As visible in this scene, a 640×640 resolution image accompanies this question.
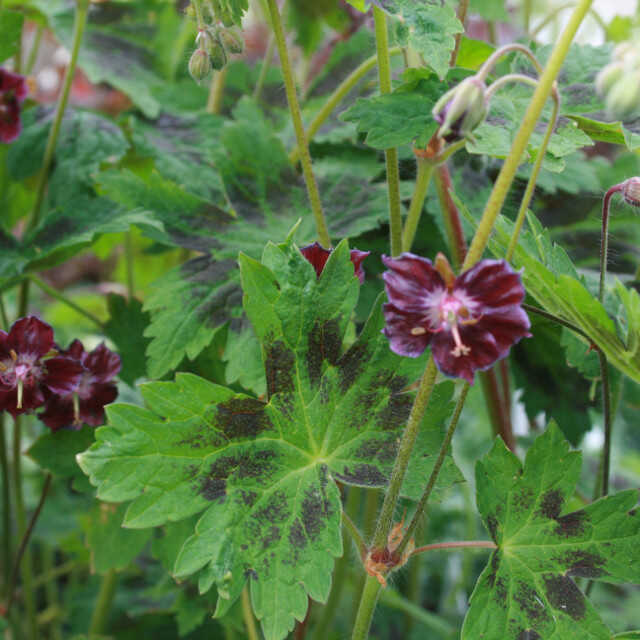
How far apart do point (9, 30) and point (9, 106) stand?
0.43 ft

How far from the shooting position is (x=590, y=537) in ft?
2.54

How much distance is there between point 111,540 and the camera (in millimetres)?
1107

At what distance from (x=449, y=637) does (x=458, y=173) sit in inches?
35.3

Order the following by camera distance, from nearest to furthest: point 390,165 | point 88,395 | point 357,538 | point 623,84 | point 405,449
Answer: point 623,84, point 405,449, point 357,538, point 390,165, point 88,395

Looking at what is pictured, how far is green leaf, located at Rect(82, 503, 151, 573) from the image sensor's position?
1.09 metres

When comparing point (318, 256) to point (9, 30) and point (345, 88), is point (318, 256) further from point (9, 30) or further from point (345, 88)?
point (9, 30)

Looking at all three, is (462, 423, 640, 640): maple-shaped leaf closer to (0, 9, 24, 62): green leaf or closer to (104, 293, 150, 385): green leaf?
(104, 293, 150, 385): green leaf

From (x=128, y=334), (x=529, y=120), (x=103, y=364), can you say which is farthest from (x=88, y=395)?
(x=529, y=120)

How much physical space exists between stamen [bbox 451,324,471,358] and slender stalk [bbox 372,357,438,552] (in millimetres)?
35

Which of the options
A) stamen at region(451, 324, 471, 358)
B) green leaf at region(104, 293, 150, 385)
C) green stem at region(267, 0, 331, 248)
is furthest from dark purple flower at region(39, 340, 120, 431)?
stamen at region(451, 324, 471, 358)

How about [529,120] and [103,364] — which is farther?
[103,364]

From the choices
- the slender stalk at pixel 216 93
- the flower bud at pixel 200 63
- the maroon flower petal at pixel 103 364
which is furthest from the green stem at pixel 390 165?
the slender stalk at pixel 216 93

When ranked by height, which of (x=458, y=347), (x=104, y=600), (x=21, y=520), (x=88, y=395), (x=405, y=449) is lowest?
(x=104, y=600)

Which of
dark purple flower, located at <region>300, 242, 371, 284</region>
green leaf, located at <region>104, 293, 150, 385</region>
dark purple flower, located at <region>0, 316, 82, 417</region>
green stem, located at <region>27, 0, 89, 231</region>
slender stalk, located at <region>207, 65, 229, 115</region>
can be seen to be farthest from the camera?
slender stalk, located at <region>207, 65, 229, 115</region>
